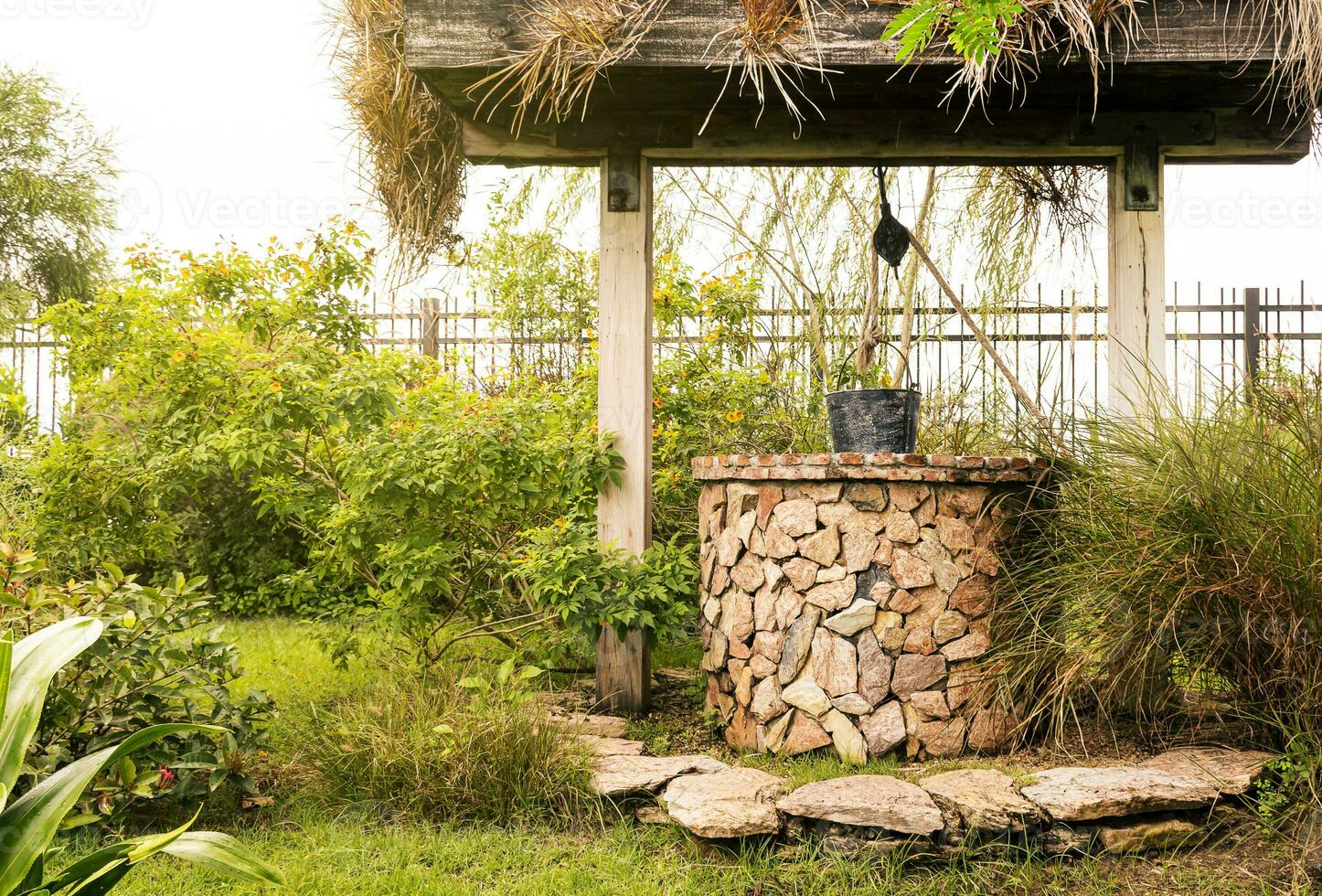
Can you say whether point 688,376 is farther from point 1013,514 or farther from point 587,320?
point 1013,514

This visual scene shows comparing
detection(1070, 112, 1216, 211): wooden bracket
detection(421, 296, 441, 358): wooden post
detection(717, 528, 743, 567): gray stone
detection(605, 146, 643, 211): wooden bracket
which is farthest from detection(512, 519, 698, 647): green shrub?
detection(421, 296, 441, 358): wooden post

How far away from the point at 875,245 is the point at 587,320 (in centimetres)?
225

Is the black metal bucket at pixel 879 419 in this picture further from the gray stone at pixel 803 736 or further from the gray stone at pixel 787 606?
the gray stone at pixel 803 736

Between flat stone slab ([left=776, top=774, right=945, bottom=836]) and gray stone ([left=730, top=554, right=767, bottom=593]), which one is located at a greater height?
gray stone ([left=730, top=554, right=767, bottom=593])

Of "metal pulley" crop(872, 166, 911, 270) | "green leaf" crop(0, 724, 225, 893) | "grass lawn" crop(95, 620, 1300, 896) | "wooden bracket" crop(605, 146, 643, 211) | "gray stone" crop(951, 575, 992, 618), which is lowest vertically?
"grass lawn" crop(95, 620, 1300, 896)

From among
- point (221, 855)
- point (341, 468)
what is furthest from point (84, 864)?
point (341, 468)

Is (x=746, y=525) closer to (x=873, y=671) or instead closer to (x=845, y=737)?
(x=873, y=671)

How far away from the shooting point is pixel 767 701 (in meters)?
3.26

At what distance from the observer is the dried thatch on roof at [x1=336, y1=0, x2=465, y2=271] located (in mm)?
3822

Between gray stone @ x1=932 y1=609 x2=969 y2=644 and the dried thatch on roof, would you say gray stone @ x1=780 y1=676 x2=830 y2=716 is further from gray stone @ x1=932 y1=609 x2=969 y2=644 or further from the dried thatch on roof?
the dried thatch on roof

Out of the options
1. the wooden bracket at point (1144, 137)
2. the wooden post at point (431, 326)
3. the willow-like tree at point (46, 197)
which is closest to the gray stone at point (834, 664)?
the wooden bracket at point (1144, 137)

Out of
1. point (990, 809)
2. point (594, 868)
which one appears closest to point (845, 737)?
point (990, 809)

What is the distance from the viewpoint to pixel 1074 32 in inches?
117

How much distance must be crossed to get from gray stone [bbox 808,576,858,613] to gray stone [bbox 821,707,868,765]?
348 millimetres
